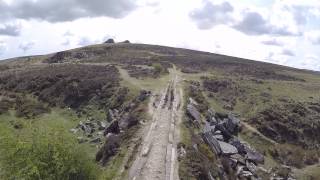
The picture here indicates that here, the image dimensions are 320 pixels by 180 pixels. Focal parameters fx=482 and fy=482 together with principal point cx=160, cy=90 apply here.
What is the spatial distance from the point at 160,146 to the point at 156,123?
8.37 m

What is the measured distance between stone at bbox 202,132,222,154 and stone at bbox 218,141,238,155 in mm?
555

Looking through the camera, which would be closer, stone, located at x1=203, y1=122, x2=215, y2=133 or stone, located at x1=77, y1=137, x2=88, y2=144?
stone, located at x1=203, y1=122, x2=215, y2=133

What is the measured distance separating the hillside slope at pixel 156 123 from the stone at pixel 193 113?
0.61ft

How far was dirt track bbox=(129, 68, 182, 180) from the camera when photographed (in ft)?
121

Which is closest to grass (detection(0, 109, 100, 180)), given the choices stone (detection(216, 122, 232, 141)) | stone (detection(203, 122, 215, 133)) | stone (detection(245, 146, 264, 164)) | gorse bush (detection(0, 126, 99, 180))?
gorse bush (detection(0, 126, 99, 180))

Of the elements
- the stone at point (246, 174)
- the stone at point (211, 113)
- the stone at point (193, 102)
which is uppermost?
the stone at point (193, 102)

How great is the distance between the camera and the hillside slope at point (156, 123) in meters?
31.5

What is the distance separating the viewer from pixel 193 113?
59406mm

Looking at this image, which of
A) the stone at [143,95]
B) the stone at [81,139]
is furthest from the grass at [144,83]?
the stone at [81,139]

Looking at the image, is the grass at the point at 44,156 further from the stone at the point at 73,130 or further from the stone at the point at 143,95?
the stone at the point at 143,95

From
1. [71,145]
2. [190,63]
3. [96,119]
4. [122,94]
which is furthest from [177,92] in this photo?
[190,63]

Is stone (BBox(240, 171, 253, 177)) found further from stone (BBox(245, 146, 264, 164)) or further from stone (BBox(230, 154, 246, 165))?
stone (BBox(245, 146, 264, 164))

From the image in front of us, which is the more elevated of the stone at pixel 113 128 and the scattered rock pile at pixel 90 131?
the stone at pixel 113 128

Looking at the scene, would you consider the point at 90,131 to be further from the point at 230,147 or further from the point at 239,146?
the point at 239,146
